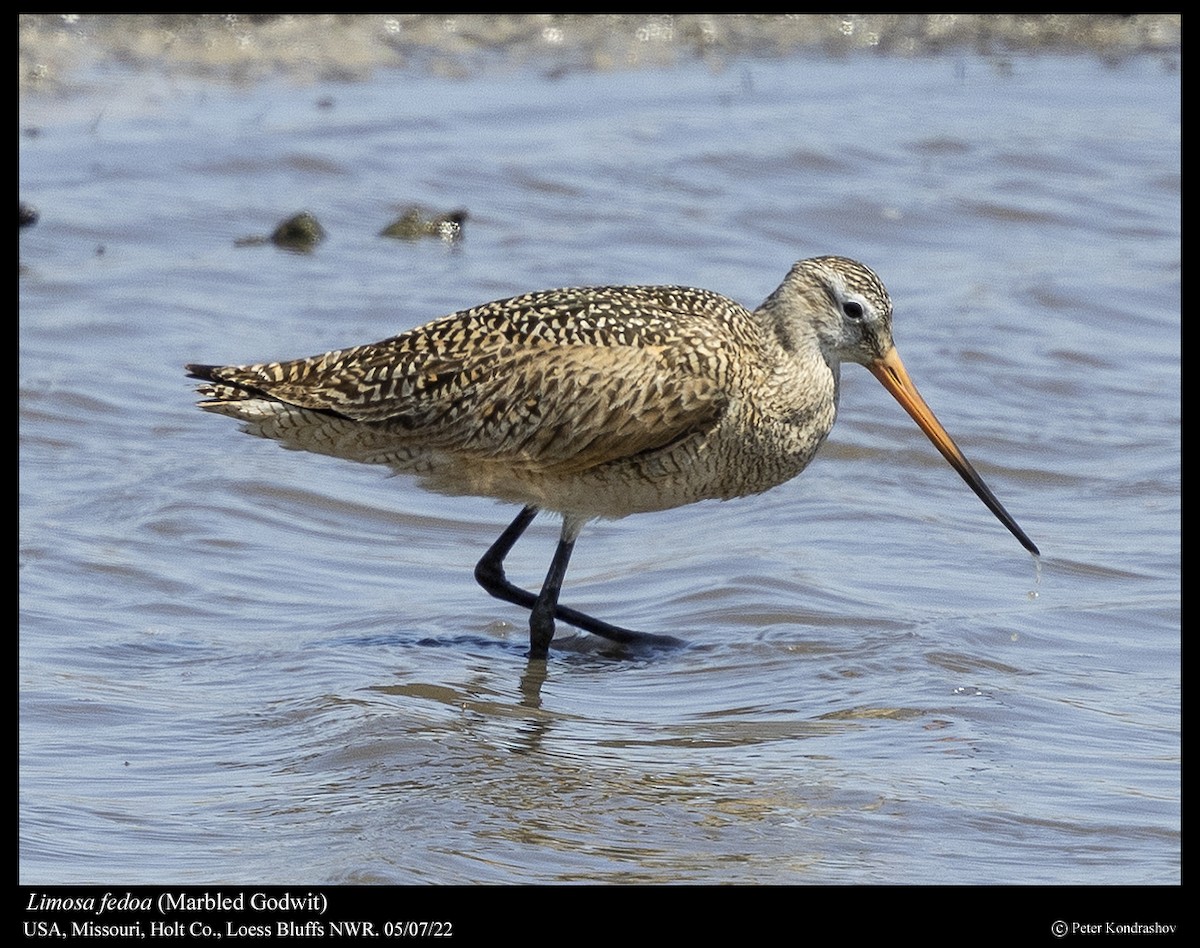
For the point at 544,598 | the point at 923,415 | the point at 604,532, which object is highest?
the point at 923,415

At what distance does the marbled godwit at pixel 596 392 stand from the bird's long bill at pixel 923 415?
1 centimetres

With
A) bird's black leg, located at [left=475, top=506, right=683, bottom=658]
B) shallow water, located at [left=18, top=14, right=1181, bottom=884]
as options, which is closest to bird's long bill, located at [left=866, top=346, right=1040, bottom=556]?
shallow water, located at [left=18, top=14, right=1181, bottom=884]

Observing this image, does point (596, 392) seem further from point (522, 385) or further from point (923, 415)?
point (923, 415)

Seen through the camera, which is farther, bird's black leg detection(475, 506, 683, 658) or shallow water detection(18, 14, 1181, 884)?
bird's black leg detection(475, 506, 683, 658)

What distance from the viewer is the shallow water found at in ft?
15.5

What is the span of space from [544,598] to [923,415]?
1274 mm

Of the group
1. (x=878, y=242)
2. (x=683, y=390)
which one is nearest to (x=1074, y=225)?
(x=878, y=242)

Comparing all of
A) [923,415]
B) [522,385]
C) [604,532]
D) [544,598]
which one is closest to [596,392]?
[522,385]

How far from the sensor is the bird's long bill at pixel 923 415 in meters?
6.07

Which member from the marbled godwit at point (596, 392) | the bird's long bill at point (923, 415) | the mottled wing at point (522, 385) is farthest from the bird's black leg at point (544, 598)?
the bird's long bill at point (923, 415)

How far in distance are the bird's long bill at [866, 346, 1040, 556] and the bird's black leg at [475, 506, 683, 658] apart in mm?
1000

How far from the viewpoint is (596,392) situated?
578 cm

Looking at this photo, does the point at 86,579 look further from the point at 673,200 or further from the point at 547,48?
the point at 547,48

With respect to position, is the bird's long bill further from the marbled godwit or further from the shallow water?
the shallow water
